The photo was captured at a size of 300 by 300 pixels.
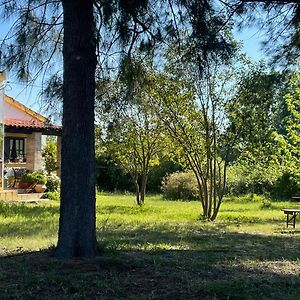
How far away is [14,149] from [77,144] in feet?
71.8

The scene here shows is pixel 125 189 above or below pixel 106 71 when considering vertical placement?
below

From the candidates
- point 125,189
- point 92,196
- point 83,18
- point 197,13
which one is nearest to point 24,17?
point 83,18

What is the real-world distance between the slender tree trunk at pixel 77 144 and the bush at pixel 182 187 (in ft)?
69.9

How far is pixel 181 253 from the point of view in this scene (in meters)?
7.32

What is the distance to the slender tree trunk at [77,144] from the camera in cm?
634

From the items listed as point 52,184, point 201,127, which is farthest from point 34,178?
point 201,127

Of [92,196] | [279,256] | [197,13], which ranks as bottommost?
[279,256]

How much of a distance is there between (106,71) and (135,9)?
5.13ft

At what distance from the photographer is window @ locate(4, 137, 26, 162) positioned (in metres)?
26.8

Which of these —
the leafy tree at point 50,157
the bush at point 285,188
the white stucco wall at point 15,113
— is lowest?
the bush at point 285,188

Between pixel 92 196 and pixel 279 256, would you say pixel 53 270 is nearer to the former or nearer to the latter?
pixel 92 196

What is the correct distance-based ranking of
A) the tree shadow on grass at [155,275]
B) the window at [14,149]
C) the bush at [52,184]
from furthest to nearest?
the window at [14,149] < the bush at [52,184] < the tree shadow on grass at [155,275]

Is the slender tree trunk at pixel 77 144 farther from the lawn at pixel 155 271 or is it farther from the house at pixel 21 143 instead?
the house at pixel 21 143

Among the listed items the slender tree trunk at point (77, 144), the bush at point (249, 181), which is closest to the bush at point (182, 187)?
the bush at point (249, 181)
